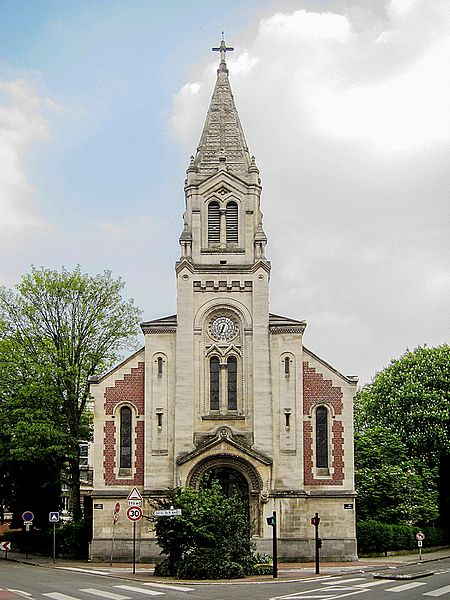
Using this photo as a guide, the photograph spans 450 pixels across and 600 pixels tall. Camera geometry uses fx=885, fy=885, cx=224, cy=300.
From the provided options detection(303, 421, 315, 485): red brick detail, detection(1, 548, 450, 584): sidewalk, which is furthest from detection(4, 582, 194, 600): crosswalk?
detection(303, 421, 315, 485): red brick detail

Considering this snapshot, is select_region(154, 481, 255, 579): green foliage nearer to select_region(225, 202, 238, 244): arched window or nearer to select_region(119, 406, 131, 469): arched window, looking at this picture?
select_region(119, 406, 131, 469): arched window

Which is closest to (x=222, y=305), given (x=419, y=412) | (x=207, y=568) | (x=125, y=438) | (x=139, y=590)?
(x=125, y=438)

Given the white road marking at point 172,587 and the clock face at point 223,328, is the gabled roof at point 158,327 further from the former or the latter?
A: the white road marking at point 172,587

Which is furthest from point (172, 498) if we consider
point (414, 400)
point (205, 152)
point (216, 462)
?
point (414, 400)

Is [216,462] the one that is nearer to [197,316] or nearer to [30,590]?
[197,316]

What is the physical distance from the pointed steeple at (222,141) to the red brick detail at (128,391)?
11.6 metres

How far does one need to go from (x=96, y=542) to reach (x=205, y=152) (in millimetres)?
21706

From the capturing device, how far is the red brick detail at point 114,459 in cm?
4519

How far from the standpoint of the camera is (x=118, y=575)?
36.0 metres

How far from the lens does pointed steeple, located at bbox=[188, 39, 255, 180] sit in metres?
48.9

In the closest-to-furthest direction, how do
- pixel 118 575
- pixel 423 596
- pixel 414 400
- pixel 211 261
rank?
pixel 423 596
pixel 118 575
pixel 211 261
pixel 414 400

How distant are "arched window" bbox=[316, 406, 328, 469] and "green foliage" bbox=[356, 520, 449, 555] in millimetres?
5621

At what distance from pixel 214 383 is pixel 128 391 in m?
4.50

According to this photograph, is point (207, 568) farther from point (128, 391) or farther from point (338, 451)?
point (128, 391)
